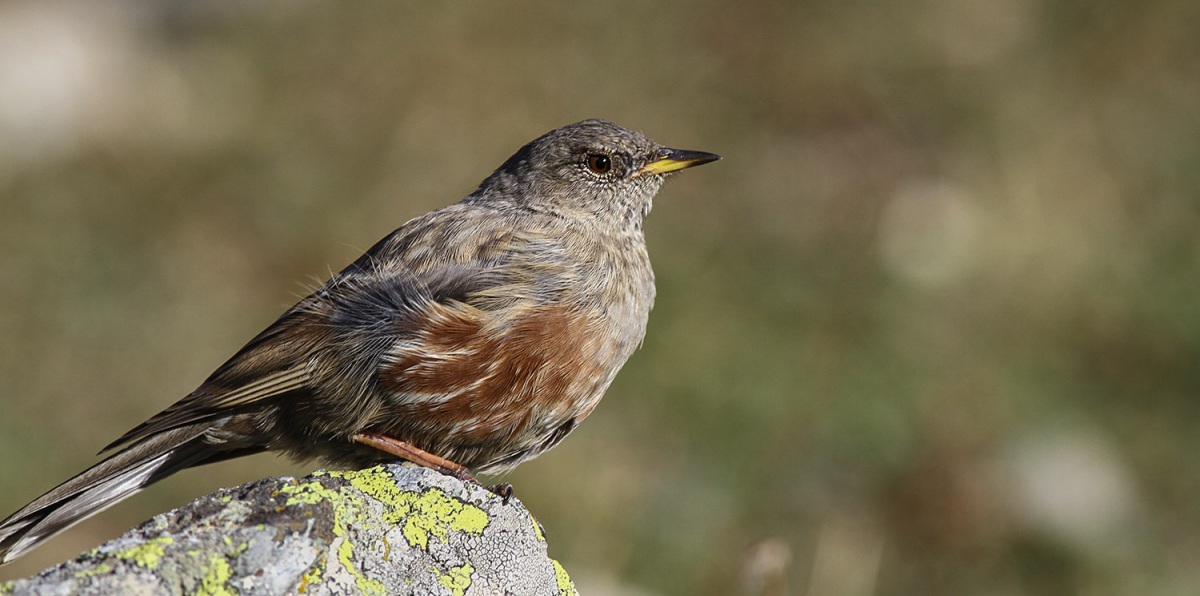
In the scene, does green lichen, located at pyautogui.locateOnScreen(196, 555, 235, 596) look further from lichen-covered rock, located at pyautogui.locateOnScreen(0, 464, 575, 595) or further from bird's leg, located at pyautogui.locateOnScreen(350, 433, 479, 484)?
bird's leg, located at pyautogui.locateOnScreen(350, 433, 479, 484)

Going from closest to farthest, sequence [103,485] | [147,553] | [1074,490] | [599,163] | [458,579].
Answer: [147,553]
[458,579]
[103,485]
[599,163]
[1074,490]

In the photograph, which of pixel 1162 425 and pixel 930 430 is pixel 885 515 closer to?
pixel 930 430

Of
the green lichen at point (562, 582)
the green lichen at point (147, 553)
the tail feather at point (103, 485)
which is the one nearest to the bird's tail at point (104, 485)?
the tail feather at point (103, 485)

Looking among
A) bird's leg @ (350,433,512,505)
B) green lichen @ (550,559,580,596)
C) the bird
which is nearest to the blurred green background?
the bird

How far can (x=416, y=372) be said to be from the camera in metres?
4.86

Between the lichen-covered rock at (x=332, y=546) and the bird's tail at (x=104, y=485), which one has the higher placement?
the bird's tail at (x=104, y=485)

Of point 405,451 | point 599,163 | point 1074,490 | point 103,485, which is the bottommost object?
point 103,485

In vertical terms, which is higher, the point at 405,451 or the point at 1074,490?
the point at 1074,490

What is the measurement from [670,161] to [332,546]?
11.1 ft

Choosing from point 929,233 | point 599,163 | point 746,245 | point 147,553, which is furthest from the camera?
point 746,245

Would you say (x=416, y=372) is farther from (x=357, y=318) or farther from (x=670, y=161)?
(x=670, y=161)

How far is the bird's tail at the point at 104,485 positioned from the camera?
4.52m

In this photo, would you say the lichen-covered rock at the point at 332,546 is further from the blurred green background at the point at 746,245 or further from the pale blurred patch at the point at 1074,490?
the pale blurred patch at the point at 1074,490

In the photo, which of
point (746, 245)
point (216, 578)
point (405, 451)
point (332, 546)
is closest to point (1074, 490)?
point (746, 245)
